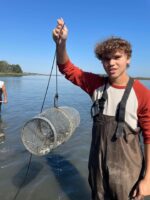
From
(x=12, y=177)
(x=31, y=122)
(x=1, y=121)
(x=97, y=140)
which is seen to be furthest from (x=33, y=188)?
(x=1, y=121)

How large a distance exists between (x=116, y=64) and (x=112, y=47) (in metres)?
0.19

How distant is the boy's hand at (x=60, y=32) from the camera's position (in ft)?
10.9

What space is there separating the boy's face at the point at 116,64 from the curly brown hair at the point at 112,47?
0.03 meters

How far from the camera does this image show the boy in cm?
324

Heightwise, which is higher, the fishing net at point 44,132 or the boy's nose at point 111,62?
the boy's nose at point 111,62

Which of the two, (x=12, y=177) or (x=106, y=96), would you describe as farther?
(x=12, y=177)

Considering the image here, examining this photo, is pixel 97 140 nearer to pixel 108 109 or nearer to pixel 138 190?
pixel 108 109

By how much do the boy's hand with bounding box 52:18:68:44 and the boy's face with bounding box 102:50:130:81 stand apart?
1.77 feet

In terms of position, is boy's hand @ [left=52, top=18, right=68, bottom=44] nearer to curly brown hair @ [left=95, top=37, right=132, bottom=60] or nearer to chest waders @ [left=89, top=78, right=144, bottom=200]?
curly brown hair @ [left=95, top=37, right=132, bottom=60]

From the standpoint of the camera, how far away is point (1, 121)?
40.7 feet

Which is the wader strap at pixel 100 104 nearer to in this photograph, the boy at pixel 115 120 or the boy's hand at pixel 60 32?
the boy at pixel 115 120

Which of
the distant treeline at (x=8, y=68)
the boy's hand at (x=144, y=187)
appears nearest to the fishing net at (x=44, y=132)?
the boy's hand at (x=144, y=187)

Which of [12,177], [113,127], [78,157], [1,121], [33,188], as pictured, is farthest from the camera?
[1,121]

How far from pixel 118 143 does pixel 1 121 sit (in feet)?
32.0
